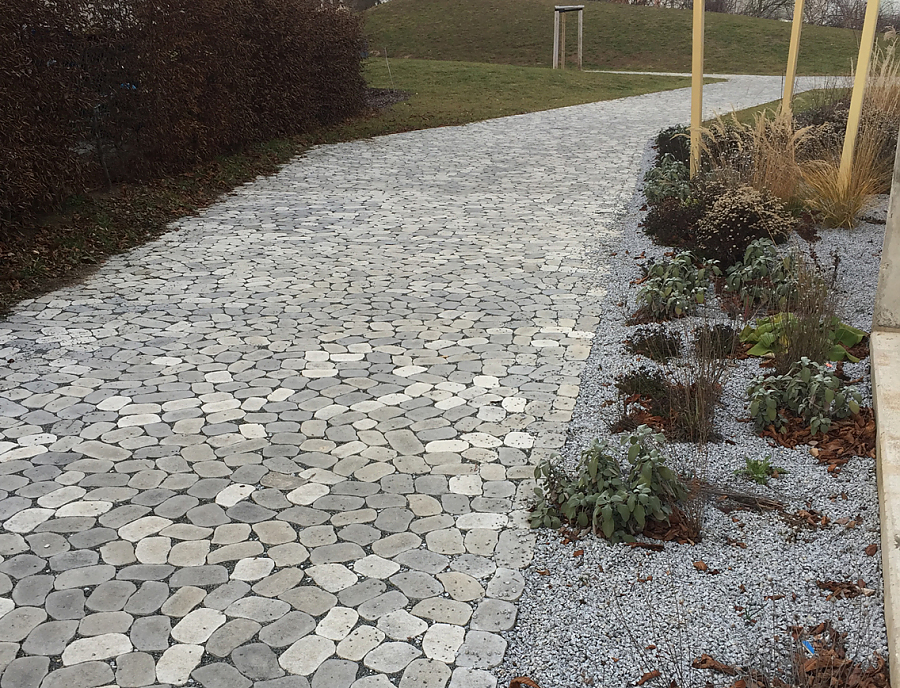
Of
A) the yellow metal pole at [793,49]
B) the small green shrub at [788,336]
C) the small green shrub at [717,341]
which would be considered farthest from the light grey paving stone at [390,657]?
the yellow metal pole at [793,49]

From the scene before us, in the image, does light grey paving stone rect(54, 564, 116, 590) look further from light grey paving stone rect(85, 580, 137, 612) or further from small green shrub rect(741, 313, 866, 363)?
small green shrub rect(741, 313, 866, 363)

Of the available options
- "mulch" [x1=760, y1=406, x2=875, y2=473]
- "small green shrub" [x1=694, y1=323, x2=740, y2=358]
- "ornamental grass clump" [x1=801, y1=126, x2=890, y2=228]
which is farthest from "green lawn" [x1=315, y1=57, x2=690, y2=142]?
"mulch" [x1=760, y1=406, x2=875, y2=473]

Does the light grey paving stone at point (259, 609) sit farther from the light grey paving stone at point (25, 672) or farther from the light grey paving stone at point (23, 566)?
the light grey paving stone at point (23, 566)

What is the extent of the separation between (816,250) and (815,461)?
12.3ft

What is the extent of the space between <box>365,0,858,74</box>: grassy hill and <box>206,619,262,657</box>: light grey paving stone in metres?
32.1

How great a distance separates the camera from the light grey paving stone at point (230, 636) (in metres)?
3.01

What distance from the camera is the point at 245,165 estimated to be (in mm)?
12609

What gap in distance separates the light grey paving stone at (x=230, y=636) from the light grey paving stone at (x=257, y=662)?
0.04 metres

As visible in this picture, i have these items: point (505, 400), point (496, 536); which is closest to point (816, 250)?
point (505, 400)

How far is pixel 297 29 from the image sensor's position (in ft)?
47.2

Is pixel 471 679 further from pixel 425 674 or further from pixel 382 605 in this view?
pixel 382 605

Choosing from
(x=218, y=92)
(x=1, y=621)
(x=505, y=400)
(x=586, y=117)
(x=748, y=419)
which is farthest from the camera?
(x=586, y=117)

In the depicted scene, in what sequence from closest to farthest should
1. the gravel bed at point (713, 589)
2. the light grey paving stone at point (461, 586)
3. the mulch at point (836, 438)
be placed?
the gravel bed at point (713, 589)
the light grey paving stone at point (461, 586)
the mulch at point (836, 438)

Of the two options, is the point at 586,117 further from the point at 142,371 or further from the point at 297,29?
the point at 142,371
